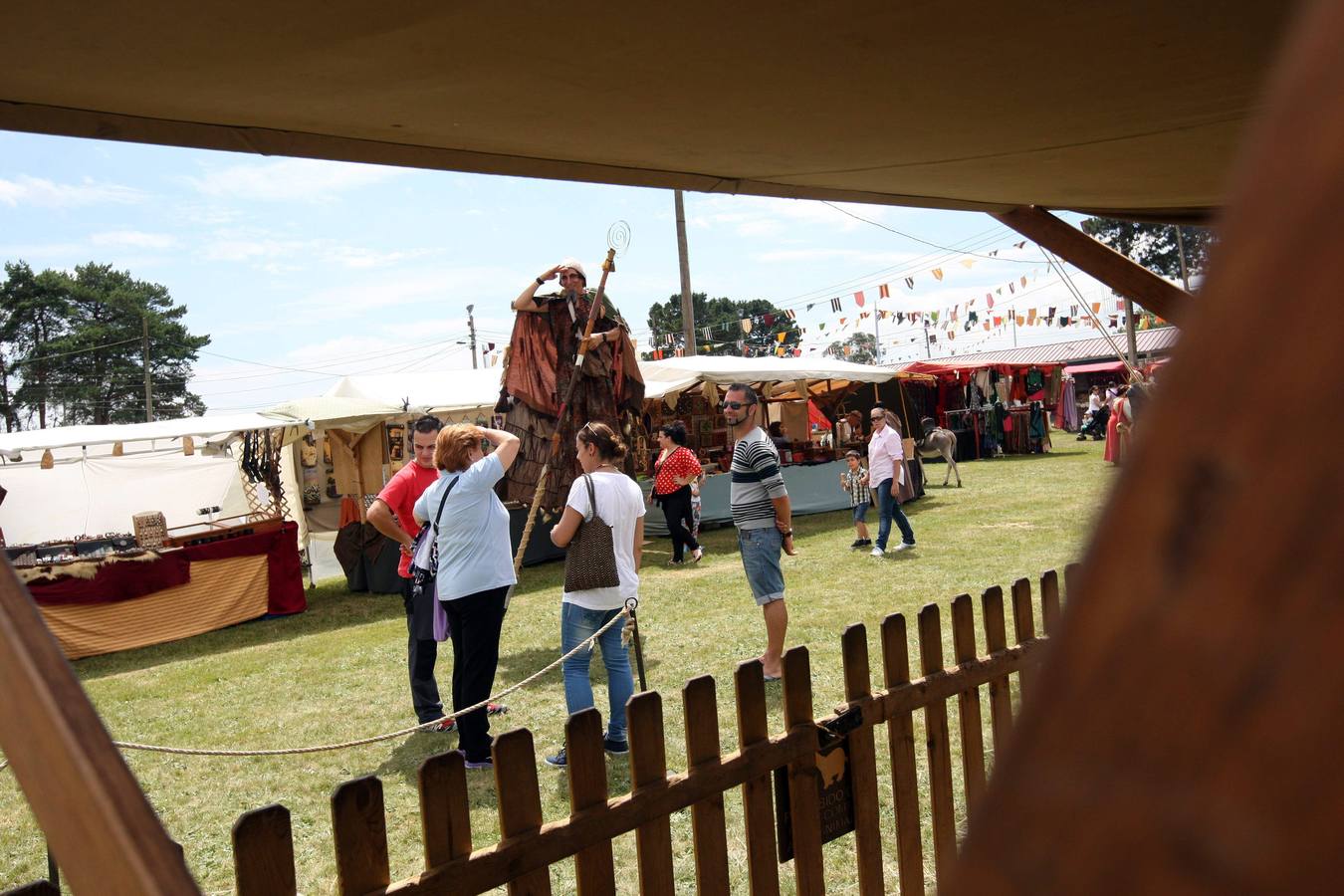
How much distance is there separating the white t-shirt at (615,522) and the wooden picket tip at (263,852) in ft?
9.36

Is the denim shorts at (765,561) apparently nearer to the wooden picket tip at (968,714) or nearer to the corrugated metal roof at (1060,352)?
the wooden picket tip at (968,714)

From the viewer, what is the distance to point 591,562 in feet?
15.1

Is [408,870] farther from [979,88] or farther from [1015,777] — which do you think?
[1015,777]

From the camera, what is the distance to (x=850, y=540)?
11.3 m

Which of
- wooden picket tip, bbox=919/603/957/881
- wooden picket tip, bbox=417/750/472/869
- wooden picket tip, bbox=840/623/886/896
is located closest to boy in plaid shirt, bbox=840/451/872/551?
wooden picket tip, bbox=919/603/957/881

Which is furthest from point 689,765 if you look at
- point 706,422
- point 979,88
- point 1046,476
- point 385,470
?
point 1046,476

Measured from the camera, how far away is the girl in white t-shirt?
466 centimetres

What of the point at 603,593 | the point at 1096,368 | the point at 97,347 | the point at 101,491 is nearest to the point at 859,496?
the point at 603,593

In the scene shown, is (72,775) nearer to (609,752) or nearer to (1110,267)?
(1110,267)

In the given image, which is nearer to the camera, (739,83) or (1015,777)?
(1015,777)

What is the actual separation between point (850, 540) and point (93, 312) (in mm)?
62388

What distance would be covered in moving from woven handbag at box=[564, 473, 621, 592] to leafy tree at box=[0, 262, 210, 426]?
187 feet

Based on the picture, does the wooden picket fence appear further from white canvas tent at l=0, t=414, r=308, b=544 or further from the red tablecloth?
white canvas tent at l=0, t=414, r=308, b=544

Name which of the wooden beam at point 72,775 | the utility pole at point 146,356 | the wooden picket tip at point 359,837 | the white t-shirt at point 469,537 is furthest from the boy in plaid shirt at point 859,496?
the utility pole at point 146,356
